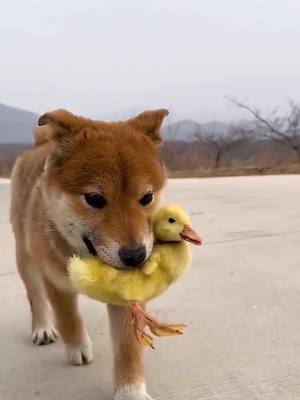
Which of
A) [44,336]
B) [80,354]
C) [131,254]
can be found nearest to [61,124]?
[131,254]

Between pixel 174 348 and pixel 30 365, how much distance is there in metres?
0.62

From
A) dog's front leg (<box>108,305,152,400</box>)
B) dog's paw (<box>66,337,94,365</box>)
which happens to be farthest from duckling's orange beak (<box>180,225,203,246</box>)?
dog's paw (<box>66,337,94,365</box>)

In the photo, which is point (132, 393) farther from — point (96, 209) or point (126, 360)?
point (96, 209)

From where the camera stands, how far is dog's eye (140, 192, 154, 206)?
2.04m

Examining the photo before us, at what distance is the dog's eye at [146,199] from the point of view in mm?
2039

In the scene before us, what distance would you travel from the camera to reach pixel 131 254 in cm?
184

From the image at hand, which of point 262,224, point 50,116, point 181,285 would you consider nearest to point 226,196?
point 262,224

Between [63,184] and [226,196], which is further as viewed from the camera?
[226,196]

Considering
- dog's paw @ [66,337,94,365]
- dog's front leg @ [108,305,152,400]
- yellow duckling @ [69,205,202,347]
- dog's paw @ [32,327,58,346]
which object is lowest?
dog's paw @ [32,327,58,346]

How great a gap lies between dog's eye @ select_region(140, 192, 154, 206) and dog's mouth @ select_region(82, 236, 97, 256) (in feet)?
0.75

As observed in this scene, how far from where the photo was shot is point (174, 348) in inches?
99.7

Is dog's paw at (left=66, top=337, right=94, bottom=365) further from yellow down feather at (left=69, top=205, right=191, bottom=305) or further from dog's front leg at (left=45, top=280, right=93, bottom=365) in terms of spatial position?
yellow down feather at (left=69, top=205, right=191, bottom=305)

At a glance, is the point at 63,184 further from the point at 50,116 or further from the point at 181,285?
the point at 181,285

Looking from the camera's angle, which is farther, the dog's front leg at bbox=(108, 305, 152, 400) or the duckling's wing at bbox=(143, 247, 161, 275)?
the dog's front leg at bbox=(108, 305, 152, 400)
